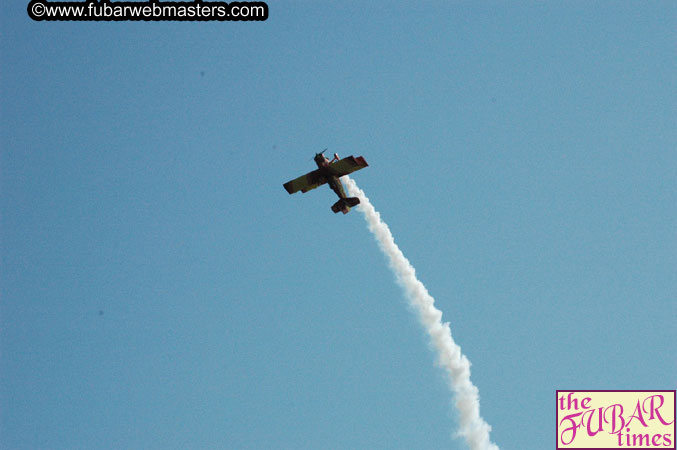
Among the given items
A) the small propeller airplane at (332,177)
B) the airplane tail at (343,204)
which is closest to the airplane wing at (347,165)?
the small propeller airplane at (332,177)

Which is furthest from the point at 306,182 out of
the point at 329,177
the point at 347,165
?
the point at 347,165

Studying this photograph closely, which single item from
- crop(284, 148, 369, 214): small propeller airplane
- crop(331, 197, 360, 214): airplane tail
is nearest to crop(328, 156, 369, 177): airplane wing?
crop(284, 148, 369, 214): small propeller airplane

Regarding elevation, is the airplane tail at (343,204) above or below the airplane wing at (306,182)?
below

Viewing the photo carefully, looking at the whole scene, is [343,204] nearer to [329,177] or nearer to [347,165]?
[329,177]

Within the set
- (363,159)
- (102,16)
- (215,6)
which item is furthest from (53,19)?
(363,159)

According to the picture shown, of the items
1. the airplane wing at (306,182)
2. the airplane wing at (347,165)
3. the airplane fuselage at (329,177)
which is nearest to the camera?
the airplane wing at (347,165)

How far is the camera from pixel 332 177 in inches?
3413

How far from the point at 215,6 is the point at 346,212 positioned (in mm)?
25001

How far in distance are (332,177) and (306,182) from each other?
2.79 meters

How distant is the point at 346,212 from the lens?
88.3m

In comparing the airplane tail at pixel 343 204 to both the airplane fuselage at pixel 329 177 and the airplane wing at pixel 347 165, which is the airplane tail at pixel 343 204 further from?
the airplane wing at pixel 347 165

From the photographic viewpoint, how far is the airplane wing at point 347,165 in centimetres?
8344

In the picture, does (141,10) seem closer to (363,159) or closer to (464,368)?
(363,159)

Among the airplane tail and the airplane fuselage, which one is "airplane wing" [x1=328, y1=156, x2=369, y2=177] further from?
the airplane tail
